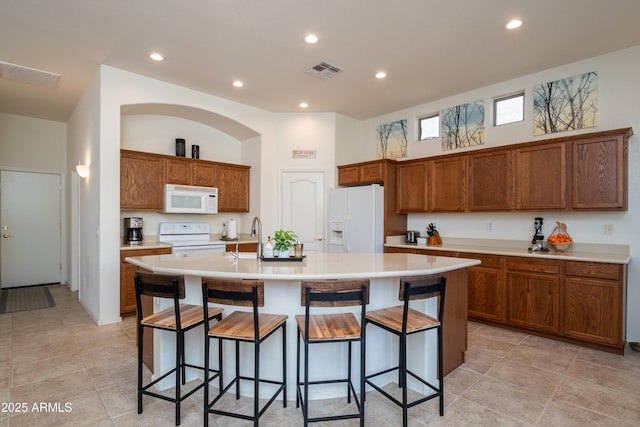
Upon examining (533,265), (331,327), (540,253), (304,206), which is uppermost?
(304,206)

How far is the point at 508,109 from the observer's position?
4.38m

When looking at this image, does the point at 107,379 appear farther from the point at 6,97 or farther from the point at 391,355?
the point at 6,97

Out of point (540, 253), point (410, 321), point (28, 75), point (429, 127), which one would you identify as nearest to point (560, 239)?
A: point (540, 253)

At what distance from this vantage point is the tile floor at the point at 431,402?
2.13 m

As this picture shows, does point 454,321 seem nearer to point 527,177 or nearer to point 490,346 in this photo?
point 490,346

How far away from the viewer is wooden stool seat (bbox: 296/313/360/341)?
1.95 metres

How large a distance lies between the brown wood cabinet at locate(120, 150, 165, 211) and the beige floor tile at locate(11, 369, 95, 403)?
2296 mm

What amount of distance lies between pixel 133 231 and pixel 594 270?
5.49m

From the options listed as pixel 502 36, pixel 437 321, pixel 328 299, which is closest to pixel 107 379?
pixel 328 299

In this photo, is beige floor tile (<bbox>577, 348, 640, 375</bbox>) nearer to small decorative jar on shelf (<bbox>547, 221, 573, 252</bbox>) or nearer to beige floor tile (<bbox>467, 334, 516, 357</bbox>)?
beige floor tile (<bbox>467, 334, 516, 357</bbox>)

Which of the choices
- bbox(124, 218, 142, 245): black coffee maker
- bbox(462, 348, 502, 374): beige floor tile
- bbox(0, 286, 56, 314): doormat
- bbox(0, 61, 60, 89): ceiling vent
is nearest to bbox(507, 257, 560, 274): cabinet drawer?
bbox(462, 348, 502, 374): beige floor tile

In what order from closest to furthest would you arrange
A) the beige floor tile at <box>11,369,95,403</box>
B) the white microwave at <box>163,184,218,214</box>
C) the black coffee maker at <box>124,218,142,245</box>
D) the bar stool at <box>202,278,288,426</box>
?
the bar stool at <box>202,278,288,426</box>
the beige floor tile at <box>11,369,95,403</box>
the black coffee maker at <box>124,218,142,245</box>
the white microwave at <box>163,184,218,214</box>

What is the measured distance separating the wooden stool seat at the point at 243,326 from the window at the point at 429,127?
159 inches

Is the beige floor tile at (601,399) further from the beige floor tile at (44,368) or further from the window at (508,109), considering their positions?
the beige floor tile at (44,368)
